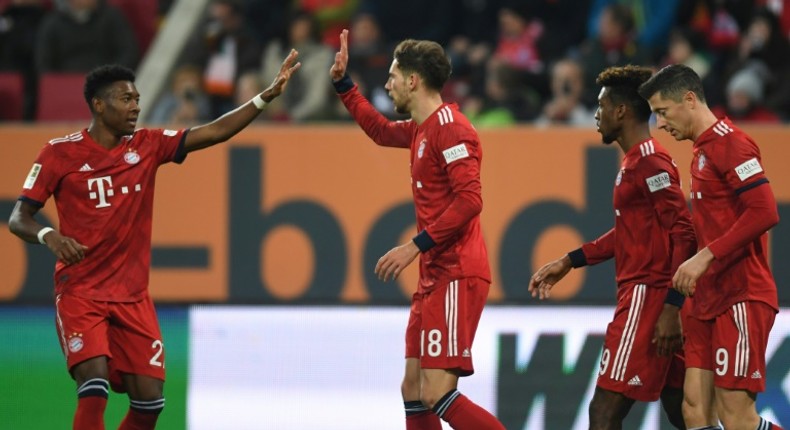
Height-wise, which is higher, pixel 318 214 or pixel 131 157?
pixel 131 157

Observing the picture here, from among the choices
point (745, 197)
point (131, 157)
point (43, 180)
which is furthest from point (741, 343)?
point (43, 180)

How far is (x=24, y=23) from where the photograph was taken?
40.1 feet

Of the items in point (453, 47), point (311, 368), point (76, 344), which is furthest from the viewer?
point (453, 47)

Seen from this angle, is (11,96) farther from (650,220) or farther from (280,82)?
(650,220)

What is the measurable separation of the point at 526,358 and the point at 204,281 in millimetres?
2082

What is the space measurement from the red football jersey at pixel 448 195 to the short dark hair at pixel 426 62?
0.14m

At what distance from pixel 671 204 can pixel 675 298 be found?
1.41 ft

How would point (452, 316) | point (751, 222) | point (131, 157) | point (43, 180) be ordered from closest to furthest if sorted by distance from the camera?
point (751, 222) → point (452, 316) → point (43, 180) → point (131, 157)

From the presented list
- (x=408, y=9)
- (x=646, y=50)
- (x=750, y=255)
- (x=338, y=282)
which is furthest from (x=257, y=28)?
(x=750, y=255)

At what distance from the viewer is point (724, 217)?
6.06 meters

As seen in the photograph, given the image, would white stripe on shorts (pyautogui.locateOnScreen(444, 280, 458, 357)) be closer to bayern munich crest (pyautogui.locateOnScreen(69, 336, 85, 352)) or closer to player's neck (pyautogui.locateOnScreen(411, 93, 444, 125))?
player's neck (pyautogui.locateOnScreen(411, 93, 444, 125))

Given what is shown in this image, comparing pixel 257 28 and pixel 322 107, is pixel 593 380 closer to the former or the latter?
pixel 322 107

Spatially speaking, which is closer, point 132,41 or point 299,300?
point 299,300

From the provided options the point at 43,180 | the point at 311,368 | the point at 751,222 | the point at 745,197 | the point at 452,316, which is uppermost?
the point at 43,180
